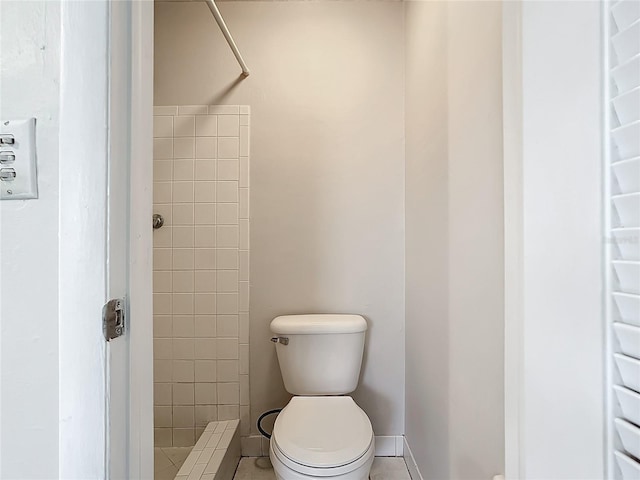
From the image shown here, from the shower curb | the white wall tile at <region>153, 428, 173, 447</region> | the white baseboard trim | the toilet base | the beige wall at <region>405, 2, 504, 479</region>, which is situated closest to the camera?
the beige wall at <region>405, 2, 504, 479</region>

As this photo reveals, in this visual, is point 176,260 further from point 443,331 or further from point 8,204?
point 8,204

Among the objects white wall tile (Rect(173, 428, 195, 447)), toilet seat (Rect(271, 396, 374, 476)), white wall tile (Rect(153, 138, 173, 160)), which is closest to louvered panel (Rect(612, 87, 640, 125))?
toilet seat (Rect(271, 396, 374, 476))

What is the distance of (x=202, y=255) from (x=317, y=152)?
0.78 metres

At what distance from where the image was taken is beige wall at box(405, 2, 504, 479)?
39.0 inches

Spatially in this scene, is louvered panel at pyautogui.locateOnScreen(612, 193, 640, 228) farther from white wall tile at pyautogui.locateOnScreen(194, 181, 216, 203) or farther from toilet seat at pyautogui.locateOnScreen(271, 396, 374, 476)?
white wall tile at pyautogui.locateOnScreen(194, 181, 216, 203)

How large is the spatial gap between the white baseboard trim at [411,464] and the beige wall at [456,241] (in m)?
0.05

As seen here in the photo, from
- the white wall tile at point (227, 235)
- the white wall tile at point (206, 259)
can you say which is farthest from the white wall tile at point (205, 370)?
the white wall tile at point (227, 235)

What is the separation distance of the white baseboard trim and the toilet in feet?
1.11

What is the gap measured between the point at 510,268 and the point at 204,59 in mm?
1950

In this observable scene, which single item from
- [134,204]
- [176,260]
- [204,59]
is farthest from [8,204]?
[204,59]

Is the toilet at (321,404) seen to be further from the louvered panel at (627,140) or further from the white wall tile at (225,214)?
the louvered panel at (627,140)

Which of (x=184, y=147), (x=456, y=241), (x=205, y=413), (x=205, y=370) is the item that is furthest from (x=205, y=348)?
(x=456, y=241)

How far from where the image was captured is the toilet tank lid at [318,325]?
1836 millimetres

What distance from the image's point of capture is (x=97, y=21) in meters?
0.52
